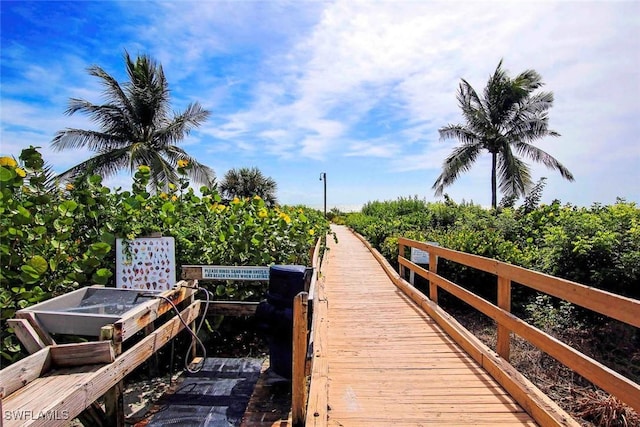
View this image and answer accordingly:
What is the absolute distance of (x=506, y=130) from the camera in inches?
962

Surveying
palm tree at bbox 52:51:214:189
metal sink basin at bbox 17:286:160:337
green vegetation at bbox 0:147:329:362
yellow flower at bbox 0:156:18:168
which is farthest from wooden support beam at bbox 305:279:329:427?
palm tree at bbox 52:51:214:189

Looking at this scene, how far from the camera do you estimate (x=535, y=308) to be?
6.37 meters

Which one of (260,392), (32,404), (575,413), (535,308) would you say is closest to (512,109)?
(535,308)

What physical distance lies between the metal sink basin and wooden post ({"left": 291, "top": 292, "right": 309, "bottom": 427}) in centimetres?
135

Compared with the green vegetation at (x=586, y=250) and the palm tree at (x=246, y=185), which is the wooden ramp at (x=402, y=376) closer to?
the green vegetation at (x=586, y=250)

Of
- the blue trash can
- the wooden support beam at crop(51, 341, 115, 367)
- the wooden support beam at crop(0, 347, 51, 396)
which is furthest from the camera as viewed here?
the blue trash can

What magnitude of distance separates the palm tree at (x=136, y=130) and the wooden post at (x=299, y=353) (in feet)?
57.7

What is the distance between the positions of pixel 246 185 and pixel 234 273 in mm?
30133

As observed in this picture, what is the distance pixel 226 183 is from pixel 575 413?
109ft

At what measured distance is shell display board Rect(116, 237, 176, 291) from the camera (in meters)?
4.84

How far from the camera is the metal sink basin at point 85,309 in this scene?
3227 millimetres

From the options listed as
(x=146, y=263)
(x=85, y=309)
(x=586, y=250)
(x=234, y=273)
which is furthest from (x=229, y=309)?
(x=586, y=250)

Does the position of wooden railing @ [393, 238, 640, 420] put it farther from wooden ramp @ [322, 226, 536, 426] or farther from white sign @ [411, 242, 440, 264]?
white sign @ [411, 242, 440, 264]

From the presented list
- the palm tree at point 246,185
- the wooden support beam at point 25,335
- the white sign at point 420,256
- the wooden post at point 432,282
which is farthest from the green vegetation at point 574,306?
the palm tree at point 246,185
